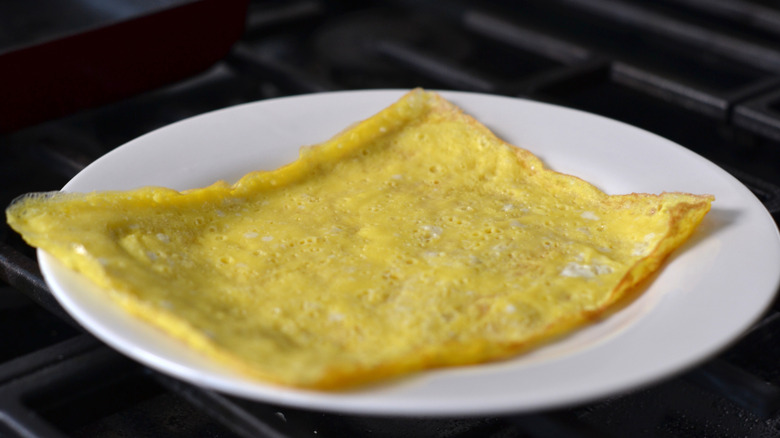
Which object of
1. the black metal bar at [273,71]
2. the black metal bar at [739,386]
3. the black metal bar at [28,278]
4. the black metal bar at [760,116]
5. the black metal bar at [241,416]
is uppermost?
the black metal bar at [760,116]

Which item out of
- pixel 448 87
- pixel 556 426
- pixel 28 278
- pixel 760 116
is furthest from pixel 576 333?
pixel 448 87

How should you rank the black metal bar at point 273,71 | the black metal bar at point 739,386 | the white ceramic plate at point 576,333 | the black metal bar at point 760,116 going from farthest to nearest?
the black metal bar at point 273,71 → the black metal bar at point 760,116 → the black metal bar at point 739,386 → the white ceramic plate at point 576,333

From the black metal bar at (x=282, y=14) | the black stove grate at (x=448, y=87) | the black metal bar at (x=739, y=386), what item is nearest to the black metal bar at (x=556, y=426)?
the black stove grate at (x=448, y=87)

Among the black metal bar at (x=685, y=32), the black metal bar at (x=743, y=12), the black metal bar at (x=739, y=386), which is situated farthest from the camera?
the black metal bar at (x=743, y=12)

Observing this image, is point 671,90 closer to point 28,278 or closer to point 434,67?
point 434,67

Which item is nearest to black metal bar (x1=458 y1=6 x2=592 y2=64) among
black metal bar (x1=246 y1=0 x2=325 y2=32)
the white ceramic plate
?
black metal bar (x1=246 y1=0 x2=325 y2=32)

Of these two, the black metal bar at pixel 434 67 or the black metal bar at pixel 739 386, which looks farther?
the black metal bar at pixel 434 67

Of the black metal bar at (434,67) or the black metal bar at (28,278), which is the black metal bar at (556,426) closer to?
the black metal bar at (28,278)

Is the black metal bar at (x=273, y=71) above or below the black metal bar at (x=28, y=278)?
above

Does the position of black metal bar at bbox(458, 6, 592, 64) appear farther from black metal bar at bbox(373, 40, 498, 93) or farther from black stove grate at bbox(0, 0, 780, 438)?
black metal bar at bbox(373, 40, 498, 93)
